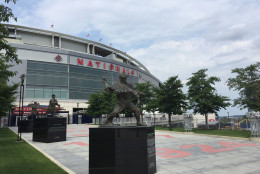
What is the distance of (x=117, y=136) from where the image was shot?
6625mm

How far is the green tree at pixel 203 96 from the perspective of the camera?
2412 cm

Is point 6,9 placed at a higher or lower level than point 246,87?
higher

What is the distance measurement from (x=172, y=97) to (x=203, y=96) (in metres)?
4.19

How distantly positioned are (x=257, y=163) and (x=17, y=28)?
63176 millimetres

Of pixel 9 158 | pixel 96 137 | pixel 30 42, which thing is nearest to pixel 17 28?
pixel 30 42

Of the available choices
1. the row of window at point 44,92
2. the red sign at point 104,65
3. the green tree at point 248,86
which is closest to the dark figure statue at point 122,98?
the green tree at point 248,86

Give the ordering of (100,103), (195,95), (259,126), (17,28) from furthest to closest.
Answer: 1. (17,28)
2. (100,103)
3. (195,95)
4. (259,126)

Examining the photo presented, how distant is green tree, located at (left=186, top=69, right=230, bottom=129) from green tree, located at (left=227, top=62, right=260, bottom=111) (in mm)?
2548

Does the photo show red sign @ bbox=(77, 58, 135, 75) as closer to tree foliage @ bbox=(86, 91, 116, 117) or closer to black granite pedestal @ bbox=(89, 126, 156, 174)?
tree foliage @ bbox=(86, 91, 116, 117)

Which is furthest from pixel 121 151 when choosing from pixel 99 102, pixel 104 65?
pixel 104 65

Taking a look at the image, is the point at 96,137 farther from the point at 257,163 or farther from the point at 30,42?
the point at 30,42

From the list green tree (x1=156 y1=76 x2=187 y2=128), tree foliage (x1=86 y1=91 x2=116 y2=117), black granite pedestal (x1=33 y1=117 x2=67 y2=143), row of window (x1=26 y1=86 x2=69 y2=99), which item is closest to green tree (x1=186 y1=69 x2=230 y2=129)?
green tree (x1=156 y1=76 x2=187 y2=128)

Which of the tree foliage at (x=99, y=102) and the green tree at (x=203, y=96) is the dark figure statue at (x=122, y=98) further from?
the tree foliage at (x=99, y=102)

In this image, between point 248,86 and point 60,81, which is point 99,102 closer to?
point 60,81
